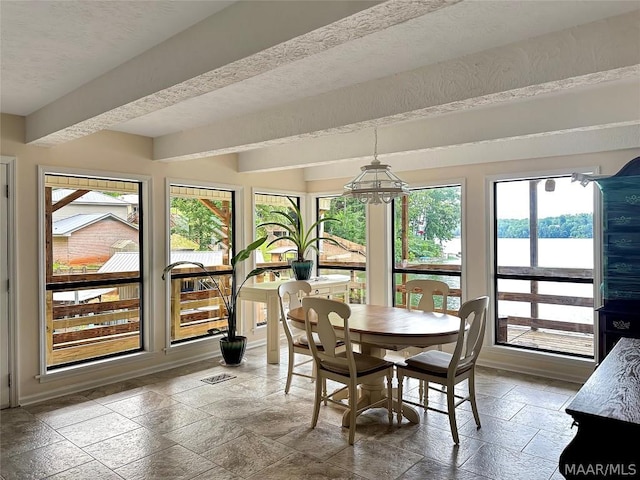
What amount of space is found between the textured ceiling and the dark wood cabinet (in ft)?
2.42

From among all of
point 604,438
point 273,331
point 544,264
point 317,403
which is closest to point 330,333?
point 317,403

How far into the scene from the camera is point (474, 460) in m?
2.94

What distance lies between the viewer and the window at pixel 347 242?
6.28m

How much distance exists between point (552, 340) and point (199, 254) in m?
4.08

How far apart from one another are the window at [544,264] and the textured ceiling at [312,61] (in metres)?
1.45

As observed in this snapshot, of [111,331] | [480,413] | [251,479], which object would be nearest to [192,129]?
[111,331]

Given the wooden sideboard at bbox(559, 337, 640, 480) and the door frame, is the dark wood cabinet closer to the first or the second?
the wooden sideboard at bbox(559, 337, 640, 480)

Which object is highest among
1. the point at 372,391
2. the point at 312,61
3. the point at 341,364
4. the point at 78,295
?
the point at 312,61

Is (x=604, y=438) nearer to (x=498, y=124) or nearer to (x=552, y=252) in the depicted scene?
(x=498, y=124)

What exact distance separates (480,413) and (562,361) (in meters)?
1.46

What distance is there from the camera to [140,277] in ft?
16.1

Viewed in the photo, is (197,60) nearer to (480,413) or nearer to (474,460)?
(474,460)

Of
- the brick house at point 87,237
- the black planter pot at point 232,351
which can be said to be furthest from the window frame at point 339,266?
the brick house at point 87,237

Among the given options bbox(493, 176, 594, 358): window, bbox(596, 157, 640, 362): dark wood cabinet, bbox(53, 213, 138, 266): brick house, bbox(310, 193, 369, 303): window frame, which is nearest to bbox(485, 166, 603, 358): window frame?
bbox(493, 176, 594, 358): window
